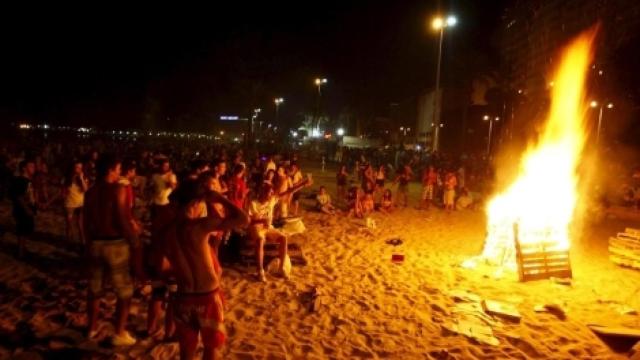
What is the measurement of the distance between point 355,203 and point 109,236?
961cm

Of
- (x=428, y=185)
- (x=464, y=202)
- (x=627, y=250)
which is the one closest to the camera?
(x=627, y=250)

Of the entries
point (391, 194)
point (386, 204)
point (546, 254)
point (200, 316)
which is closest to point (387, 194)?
point (386, 204)

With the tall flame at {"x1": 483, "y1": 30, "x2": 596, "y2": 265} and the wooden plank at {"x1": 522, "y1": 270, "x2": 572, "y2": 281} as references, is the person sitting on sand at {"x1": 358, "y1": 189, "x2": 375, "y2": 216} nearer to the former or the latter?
the tall flame at {"x1": 483, "y1": 30, "x2": 596, "y2": 265}

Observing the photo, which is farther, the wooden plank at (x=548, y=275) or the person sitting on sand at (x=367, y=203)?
the person sitting on sand at (x=367, y=203)

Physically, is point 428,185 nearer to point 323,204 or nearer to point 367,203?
point 367,203

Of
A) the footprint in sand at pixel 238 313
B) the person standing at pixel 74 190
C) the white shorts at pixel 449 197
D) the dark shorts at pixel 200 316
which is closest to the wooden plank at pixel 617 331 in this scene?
the footprint in sand at pixel 238 313

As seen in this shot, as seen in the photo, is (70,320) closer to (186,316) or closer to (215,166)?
(186,316)

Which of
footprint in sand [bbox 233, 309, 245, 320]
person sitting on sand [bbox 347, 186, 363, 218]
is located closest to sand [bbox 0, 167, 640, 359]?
footprint in sand [bbox 233, 309, 245, 320]

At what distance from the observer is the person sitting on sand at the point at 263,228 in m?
7.17

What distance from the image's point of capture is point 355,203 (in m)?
13.6

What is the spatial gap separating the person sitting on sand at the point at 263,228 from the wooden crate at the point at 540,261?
4.19 meters

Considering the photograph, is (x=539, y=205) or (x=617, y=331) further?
(x=539, y=205)

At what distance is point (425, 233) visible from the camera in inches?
453

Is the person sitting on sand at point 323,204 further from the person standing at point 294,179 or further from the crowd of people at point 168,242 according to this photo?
the crowd of people at point 168,242
